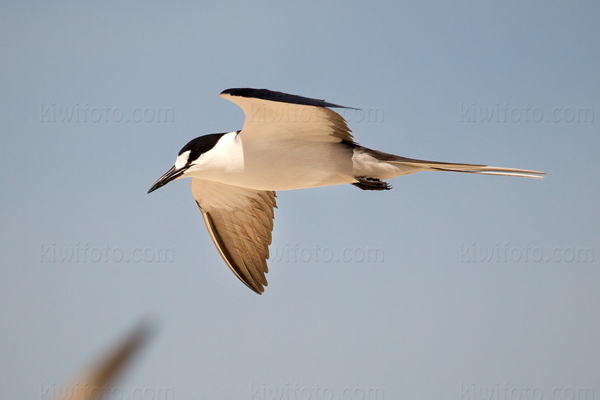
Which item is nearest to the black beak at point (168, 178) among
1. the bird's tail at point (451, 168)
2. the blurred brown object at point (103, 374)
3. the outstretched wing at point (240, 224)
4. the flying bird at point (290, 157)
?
the flying bird at point (290, 157)

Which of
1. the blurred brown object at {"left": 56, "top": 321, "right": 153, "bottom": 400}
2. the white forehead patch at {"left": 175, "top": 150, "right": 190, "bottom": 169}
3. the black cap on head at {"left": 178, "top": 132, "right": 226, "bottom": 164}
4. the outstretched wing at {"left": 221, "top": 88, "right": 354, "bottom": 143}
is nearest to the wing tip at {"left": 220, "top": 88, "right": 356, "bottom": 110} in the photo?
the outstretched wing at {"left": 221, "top": 88, "right": 354, "bottom": 143}

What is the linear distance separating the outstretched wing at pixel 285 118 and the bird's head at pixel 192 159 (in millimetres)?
407

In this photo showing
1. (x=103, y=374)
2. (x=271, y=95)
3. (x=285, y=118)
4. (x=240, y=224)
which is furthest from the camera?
(x=240, y=224)

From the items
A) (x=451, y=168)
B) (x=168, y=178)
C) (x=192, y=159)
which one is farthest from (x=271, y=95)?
(x=451, y=168)

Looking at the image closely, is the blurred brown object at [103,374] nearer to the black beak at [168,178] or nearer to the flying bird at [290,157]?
the flying bird at [290,157]

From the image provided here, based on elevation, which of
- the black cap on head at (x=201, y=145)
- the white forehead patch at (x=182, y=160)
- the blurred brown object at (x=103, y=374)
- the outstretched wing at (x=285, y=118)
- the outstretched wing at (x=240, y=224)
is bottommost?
the outstretched wing at (x=240, y=224)

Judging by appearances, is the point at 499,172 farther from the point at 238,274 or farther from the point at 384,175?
the point at 238,274

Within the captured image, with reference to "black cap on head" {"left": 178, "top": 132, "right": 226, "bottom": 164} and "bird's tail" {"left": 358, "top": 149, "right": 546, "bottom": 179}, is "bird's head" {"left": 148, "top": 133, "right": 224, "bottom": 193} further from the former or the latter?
"bird's tail" {"left": 358, "top": 149, "right": 546, "bottom": 179}

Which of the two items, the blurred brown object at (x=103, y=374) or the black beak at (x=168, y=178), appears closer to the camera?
the blurred brown object at (x=103, y=374)

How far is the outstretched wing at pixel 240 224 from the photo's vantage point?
725 cm

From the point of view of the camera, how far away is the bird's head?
609 centimetres

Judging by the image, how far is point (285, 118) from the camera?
223 inches

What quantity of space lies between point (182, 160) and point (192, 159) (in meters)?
0.13

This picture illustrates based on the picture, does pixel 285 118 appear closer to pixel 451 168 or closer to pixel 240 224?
pixel 451 168
